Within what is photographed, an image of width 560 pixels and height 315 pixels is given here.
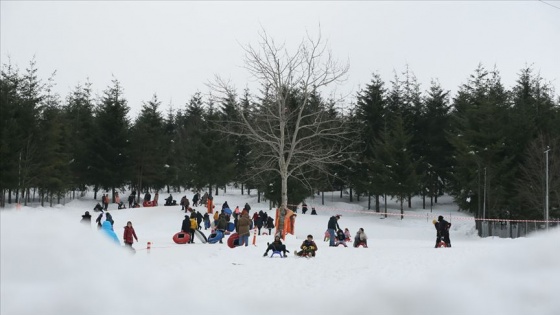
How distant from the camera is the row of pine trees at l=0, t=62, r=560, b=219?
134 ft

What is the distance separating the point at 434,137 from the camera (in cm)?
5762

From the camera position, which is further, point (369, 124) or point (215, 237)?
point (369, 124)

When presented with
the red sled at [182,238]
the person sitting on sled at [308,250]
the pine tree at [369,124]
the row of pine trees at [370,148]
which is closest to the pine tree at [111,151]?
the row of pine trees at [370,148]

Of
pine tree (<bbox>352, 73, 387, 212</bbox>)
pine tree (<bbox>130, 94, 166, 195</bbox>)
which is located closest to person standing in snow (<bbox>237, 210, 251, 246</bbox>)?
pine tree (<bbox>352, 73, 387, 212</bbox>)

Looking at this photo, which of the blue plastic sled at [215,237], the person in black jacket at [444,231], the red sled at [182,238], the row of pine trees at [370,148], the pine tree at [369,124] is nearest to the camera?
the person in black jacket at [444,231]

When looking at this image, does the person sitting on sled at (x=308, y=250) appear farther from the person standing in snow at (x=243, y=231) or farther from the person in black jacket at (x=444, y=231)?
the person in black jacket at (x=444, y=231)

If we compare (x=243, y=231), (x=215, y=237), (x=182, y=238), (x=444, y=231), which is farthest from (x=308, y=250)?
(x=182, y=238)

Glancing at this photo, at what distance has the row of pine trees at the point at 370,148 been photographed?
40.8 metres

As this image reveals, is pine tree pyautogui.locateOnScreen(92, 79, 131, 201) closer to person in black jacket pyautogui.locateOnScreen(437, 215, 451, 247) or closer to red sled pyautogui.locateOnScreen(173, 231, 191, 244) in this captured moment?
red sled pyautogui.locateOnScreen(173, 231, 191, 244)

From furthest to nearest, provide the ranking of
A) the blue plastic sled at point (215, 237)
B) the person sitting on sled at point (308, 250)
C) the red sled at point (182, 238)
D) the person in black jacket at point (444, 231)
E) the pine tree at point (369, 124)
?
the pine tree at point (369, 124)
the blue plastic sled at point (215, 237)
the red sled at point (182, 238)
the person in black jacket at point (444, 231)
the person sitting on sled at point (308, 250)

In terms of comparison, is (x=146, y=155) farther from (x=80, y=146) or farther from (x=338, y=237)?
(x=338, y=237)

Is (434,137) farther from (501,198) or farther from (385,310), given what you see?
(385,310)

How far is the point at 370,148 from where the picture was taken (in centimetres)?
5488

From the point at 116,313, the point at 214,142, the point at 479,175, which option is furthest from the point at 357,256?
the point at 214,142
